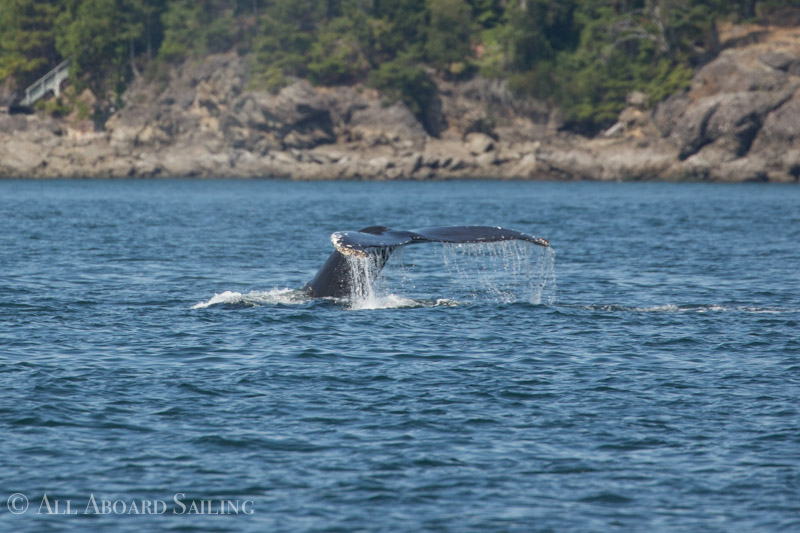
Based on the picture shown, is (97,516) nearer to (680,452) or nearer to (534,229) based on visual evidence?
(680,452)

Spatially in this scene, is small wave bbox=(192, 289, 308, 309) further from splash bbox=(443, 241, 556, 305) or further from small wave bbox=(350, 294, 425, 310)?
splash bbox=(443, 241, 556, 305)

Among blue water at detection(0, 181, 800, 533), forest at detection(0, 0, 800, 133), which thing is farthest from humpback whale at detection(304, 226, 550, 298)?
Result: forest at detection(0, 0, 800, 133)

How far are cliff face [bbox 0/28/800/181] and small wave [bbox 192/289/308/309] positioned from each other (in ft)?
226

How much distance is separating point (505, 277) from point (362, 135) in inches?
2876

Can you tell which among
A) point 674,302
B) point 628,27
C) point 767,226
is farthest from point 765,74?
point 674,302

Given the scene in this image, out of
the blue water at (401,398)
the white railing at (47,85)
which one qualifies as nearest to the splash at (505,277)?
the blue water at (401,398)

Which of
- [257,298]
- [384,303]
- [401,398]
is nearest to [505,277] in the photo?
[384,303]

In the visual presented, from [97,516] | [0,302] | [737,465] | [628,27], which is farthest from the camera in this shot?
[628,27]

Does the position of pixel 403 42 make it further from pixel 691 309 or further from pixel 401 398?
pixel 401 398

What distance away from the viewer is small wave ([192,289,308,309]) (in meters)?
21.7

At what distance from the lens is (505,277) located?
96.8ft

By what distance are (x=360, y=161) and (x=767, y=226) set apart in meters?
58.1

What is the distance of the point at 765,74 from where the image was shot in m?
85.7

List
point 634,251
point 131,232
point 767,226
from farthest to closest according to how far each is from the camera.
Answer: point 767,226
point 131,232
point 634,251
